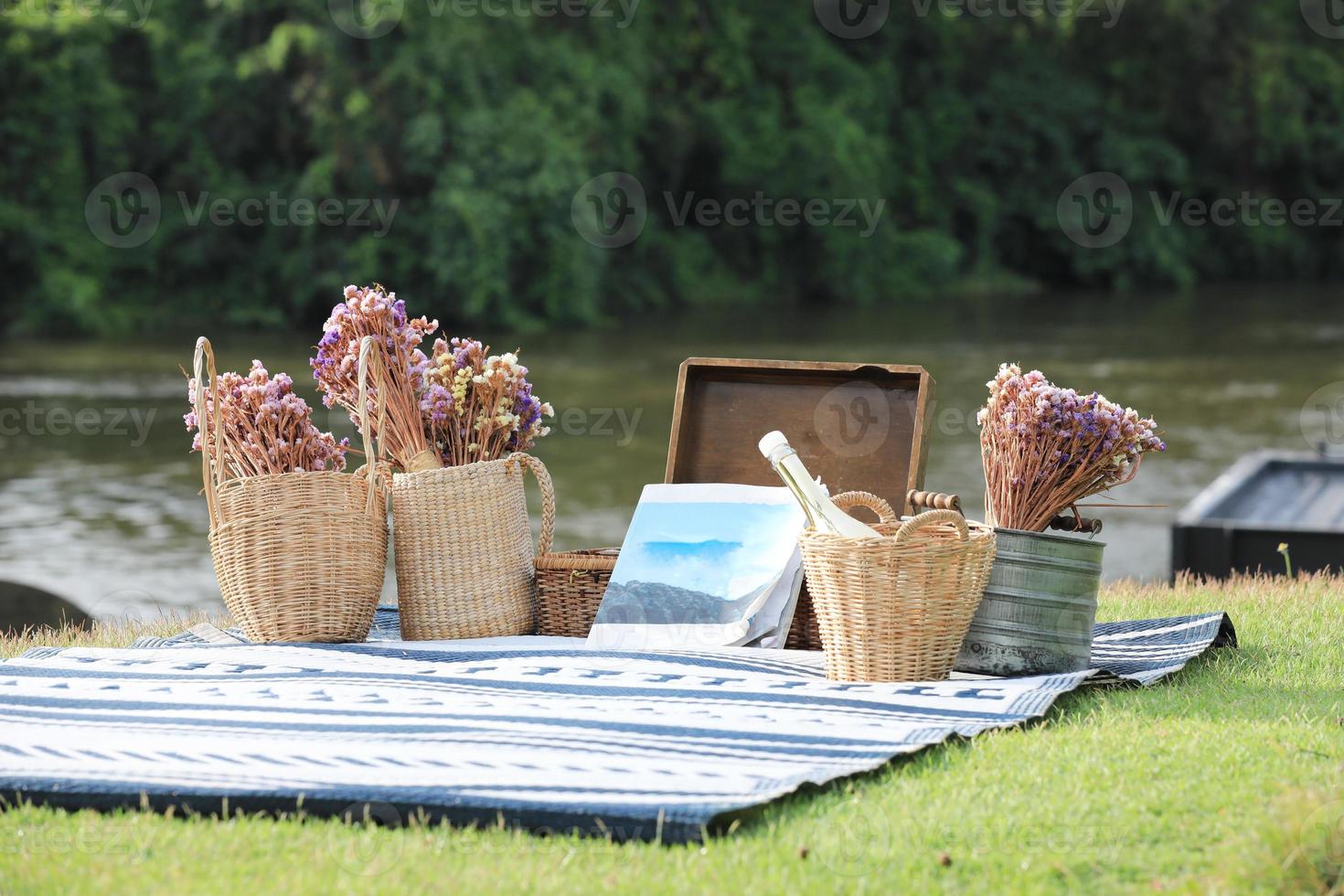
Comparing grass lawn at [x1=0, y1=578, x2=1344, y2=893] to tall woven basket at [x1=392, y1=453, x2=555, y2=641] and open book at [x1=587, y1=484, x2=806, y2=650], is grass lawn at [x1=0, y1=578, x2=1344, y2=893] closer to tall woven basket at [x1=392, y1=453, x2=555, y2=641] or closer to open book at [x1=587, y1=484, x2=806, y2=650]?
open book at [x1=587, y1=484, x2=806, y2=650]

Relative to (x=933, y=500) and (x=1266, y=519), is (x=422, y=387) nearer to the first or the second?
(x=933, y=500)

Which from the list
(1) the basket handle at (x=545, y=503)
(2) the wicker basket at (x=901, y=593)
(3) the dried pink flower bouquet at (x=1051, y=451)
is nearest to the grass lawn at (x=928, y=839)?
(2) the wicker basket at (x=901, y=593)

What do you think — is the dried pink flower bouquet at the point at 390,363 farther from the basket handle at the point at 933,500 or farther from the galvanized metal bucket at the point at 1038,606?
the galvanized metal bucket at the point at 1038,606

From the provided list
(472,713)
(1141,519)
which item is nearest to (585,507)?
(1141,519)

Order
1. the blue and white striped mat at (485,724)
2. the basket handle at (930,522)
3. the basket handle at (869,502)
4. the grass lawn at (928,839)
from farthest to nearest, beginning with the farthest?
the basket handle at (869,502) < the basket handle at (930,522) < the blue and white striped mat at (485,724) < the grass lawn at (928,839)

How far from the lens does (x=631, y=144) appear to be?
27828mm

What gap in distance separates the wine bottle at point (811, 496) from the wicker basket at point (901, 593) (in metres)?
0.05

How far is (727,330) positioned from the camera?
2481 cm

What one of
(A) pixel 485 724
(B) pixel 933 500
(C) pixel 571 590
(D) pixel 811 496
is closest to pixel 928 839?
(A) pixel 485 724

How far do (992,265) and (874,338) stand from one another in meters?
13.6

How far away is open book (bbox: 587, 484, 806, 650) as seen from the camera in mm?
4590

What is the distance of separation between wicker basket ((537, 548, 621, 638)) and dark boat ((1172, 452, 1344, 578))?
4199 mm

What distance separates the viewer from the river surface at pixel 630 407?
12469mm

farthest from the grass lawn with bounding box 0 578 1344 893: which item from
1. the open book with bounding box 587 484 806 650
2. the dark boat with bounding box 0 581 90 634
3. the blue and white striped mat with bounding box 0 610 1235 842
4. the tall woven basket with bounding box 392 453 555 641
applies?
the dark boat with bounding box 0 581 90 634
